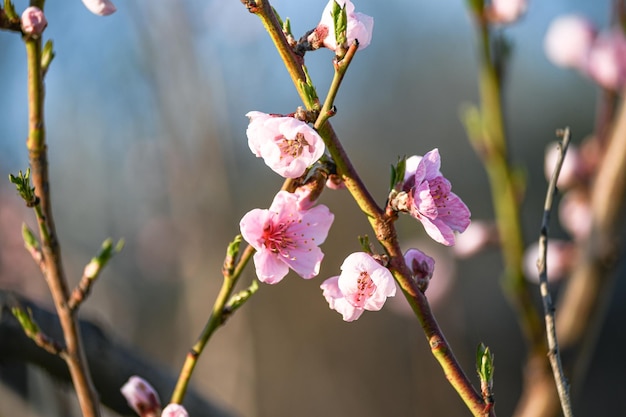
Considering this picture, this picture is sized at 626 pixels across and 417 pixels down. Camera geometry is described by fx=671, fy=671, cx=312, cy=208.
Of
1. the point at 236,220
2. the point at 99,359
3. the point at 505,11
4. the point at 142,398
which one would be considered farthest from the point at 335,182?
the point at 236,220

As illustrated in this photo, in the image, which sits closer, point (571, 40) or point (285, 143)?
point (285, 143)

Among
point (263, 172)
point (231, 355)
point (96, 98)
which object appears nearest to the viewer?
point (231, 355)

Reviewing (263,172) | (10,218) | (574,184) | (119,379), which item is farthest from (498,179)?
(263,172)

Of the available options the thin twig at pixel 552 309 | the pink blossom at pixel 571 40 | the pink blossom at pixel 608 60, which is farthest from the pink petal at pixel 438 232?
the pink blossom at pixel 571 40

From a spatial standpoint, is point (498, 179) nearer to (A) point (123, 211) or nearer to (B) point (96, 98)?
(B) point (96, 98)

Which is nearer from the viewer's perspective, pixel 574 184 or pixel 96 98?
pixel 574 184

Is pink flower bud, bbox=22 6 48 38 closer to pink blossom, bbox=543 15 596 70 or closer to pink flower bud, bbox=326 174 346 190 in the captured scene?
pink flower bud, bbox=326 174 346 190

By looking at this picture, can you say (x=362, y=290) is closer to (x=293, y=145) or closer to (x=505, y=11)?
(x=293, y=145)
